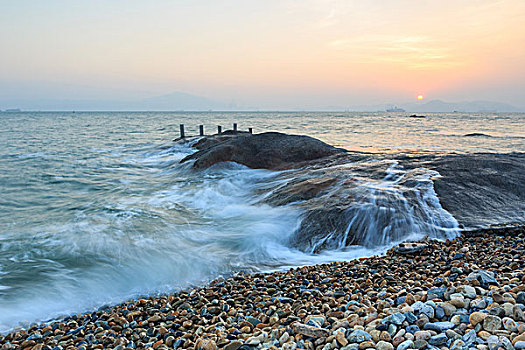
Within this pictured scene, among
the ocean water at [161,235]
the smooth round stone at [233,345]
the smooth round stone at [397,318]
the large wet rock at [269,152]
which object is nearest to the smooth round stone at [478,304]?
the smooth round stone at [397,318]

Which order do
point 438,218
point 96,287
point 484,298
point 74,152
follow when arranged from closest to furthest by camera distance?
1. point 484,298
2. point 96,287
3. point 438,218
4. point 74,152

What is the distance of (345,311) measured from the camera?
10.0 ft

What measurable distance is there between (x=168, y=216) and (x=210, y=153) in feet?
20.8

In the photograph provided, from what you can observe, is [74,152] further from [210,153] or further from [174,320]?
[174,320]

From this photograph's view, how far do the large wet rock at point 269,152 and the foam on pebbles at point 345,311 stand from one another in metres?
8.20

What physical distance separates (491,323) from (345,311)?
3.63 feet

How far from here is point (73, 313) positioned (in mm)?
4504

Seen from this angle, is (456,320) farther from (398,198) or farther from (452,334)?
(398,198)

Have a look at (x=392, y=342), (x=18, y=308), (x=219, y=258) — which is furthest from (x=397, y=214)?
(x=18, y=308)

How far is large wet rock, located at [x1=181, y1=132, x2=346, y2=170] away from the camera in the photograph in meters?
13.3

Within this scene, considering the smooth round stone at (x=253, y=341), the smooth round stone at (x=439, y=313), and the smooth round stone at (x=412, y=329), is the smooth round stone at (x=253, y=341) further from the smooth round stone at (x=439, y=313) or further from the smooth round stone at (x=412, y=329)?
the smooth round stone at (x=439, y=313)

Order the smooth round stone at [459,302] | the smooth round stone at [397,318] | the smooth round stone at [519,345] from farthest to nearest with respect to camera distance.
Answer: the smooth round stone at [459,302] → the smooth round stone at [397,318] → the smooth round stone at [519,345]

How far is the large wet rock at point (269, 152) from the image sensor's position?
13.3 metres

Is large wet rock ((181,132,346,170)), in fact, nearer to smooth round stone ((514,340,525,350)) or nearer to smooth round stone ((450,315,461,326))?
smooth round stone ((450,315,461,326))
